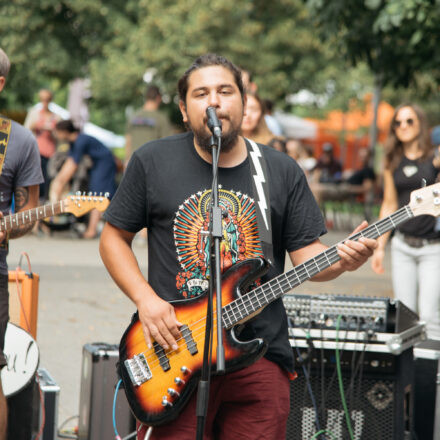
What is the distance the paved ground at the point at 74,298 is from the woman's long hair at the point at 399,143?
112 inches

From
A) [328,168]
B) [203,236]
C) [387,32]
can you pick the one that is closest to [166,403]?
[203,236]

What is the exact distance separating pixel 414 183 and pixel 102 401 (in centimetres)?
288

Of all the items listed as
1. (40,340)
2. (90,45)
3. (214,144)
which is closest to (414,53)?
(40,340)

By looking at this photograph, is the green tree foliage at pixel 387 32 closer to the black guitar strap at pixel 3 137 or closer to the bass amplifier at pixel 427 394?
the bass amplifier at pixel 427 394

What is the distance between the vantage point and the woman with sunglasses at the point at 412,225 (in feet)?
20.2

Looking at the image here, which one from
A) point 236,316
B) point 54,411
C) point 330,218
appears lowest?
point 54,411

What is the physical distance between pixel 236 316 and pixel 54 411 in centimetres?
197

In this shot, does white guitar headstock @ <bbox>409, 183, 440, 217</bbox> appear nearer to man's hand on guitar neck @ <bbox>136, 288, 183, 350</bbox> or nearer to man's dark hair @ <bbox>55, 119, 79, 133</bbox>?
man's hand on guitar neck @ <bbox>136, 288, 183, 350</bbox>

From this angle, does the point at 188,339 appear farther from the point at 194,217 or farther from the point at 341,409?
the point at 341,409

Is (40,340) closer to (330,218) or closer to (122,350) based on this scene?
(122,350)

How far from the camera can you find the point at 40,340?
24.9ft

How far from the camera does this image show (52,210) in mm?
4711

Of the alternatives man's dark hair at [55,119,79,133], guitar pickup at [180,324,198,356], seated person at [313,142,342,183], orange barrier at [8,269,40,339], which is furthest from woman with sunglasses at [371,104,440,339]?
seated person at [313,142,342,183]

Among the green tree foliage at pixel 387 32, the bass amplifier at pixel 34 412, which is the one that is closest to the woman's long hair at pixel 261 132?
the bass amplifier at pixel 34 412
